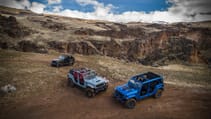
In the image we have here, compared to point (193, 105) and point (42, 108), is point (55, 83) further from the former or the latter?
point (193, 105)

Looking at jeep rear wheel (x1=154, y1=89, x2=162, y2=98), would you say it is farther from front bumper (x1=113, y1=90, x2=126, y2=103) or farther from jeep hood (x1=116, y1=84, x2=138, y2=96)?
front bumper (x1=113, y1=90, x2=126, y2=103)

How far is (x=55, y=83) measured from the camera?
46.2 ft

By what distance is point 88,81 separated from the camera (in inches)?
459

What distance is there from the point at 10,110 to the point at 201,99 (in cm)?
1309

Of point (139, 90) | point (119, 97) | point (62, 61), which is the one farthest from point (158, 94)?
point (62, 61)

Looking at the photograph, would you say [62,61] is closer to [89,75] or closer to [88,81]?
[89,75]

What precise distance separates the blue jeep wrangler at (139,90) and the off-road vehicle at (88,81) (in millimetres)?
1406

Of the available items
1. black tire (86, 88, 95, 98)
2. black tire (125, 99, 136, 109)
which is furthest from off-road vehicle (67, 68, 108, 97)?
black tire (125, 99, 136, 109)

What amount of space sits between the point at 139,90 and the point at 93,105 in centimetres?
323

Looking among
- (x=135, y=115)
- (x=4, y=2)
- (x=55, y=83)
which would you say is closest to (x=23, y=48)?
(x=4, y=2)

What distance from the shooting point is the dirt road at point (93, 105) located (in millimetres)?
9719

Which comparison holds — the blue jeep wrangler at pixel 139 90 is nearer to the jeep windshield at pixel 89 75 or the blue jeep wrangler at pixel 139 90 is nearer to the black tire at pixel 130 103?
the black tire at pixel 130 103

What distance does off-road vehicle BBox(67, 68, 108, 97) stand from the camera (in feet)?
37.4

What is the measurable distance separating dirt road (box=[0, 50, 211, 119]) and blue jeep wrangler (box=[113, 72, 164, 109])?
1.73ft
